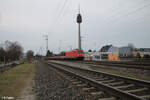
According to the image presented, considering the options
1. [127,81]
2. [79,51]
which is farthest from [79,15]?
[127,81]

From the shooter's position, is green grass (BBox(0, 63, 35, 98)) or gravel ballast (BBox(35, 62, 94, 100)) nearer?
gravel ballast (BBox(35, 62, 94, 100))

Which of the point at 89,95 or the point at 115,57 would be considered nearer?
the point at 89,95

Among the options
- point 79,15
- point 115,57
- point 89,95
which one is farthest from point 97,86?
point 79,15

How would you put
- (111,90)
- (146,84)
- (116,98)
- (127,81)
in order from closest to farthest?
(116,98)
(111,90)
(146,84)
(127,81)

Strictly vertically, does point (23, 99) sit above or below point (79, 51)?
below

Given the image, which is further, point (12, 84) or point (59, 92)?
point (12, 84)

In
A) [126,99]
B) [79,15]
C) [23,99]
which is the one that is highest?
[79,15]

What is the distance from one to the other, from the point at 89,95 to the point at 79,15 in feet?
277

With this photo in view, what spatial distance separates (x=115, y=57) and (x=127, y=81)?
2827 centimetres

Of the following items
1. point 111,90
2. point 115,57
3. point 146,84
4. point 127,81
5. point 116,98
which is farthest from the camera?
point 115,57

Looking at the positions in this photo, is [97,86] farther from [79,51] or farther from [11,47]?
[11,47]

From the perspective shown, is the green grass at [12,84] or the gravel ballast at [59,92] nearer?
the gravel ballast at [59,92]

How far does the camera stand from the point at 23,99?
198 inches

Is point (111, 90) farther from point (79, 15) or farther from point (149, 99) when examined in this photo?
point (79, 15)
